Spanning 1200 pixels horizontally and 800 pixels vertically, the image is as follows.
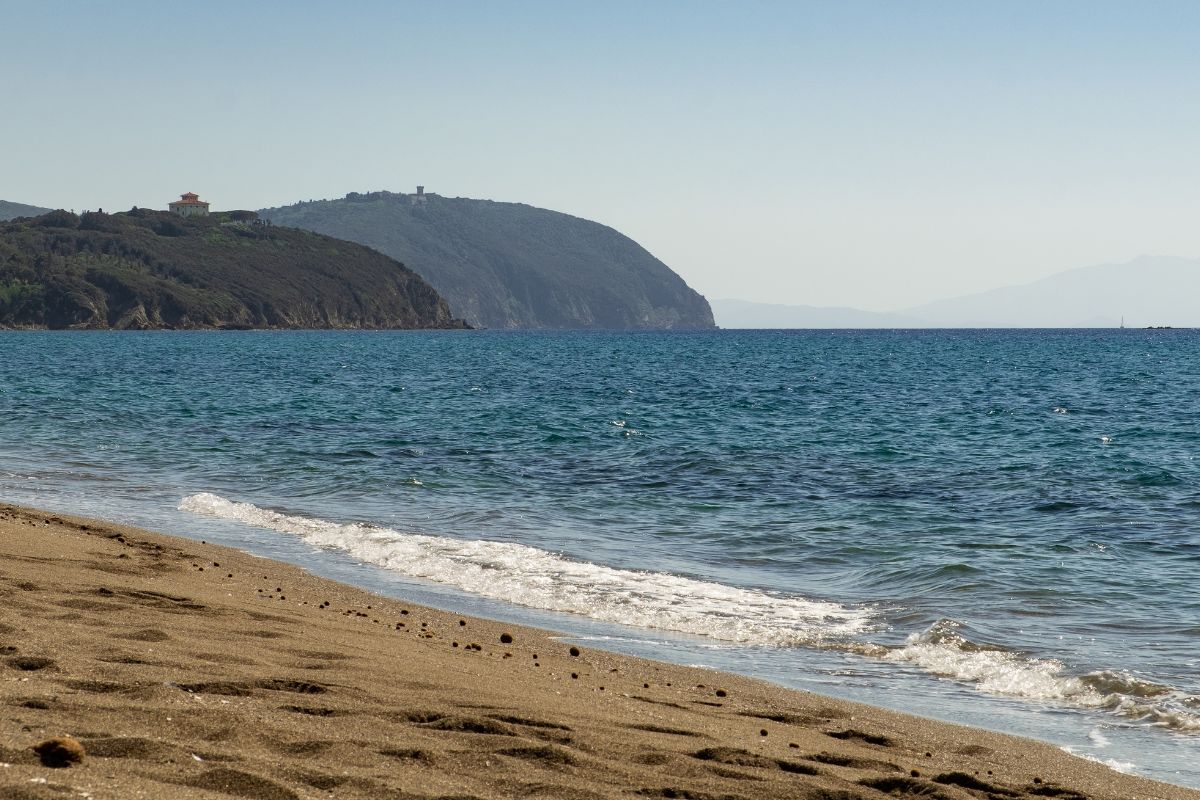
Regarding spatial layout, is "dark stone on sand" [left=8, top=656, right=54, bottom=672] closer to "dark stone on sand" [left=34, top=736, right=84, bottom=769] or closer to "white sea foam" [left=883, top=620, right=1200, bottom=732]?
"dark stone on sand" [left=34, top=736, right=84, bottom=769]

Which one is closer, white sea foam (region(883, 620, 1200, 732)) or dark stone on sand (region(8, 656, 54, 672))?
dark stone on sand (region(8, 656, 54, 672))

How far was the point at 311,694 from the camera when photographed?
272 inches

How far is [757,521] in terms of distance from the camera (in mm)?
18844

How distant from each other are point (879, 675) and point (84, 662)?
6666 millimetres

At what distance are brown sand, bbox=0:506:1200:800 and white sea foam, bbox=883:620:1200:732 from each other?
169 centimetres

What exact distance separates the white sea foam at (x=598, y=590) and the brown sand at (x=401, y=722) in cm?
222

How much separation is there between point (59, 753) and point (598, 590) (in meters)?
9.10

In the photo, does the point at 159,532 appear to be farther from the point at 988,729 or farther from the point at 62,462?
the point at 988,729

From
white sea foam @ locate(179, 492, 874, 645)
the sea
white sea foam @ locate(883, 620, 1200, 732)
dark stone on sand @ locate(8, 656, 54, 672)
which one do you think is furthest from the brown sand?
white sea foam @ locate(179, 492, 874, 645)

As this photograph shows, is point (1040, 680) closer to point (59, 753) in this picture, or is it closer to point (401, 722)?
point (401, 722)

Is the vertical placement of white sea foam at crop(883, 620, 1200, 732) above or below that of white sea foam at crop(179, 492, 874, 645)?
above

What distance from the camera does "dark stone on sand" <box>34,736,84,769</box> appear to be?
4906 millimetres

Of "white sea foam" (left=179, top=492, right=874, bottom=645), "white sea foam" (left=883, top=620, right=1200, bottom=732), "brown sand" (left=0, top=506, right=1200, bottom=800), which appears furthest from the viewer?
"white sea foam" (left=179, top=492, right=874, bottom=645)

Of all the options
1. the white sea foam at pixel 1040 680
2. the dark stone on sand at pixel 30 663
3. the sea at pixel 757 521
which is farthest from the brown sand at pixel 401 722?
the white sea foam at pixel 1040 680
